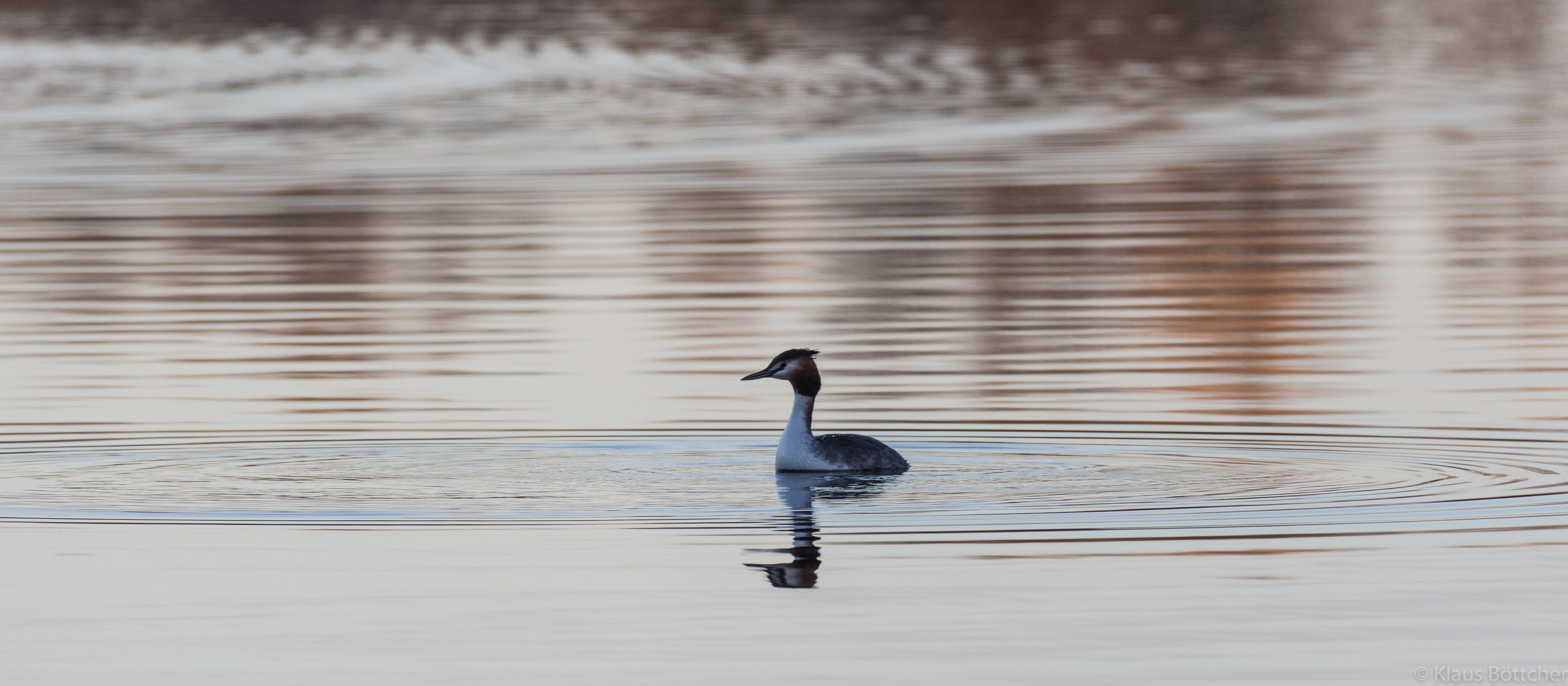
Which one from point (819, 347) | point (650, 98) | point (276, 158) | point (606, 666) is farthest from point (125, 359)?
point (650, 98)

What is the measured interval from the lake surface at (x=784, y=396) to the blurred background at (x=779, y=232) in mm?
107

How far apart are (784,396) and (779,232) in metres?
10.4

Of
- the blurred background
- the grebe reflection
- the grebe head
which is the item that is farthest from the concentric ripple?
the blurred background

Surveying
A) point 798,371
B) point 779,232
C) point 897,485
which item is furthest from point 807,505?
point 779,232

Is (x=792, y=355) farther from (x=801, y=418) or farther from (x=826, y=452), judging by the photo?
(x=826, y=452)

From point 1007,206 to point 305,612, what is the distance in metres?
20.5

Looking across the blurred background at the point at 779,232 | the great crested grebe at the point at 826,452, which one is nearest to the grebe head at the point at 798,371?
the great crested grebe at the point at 826,452

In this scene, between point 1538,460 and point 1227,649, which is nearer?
point 1227,649

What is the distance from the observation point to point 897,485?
1401 cm

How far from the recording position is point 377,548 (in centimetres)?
1238

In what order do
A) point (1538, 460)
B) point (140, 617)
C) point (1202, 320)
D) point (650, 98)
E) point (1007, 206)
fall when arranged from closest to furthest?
1. point (140, 617)
2. point (1538, 460)
3. point (1202, 320)
4. point (1007, 206)
5. point (650, 98)

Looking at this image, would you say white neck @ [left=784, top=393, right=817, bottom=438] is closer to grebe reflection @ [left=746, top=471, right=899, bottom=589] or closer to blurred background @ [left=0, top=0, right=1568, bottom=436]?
grebe reflection @ [left=746, top=471, right=899, bottom=589]

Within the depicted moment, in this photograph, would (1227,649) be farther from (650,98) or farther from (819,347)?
(650,98)

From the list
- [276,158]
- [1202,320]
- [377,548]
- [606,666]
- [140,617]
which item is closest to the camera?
[606,666]
